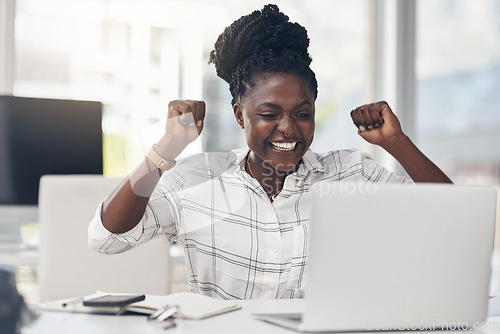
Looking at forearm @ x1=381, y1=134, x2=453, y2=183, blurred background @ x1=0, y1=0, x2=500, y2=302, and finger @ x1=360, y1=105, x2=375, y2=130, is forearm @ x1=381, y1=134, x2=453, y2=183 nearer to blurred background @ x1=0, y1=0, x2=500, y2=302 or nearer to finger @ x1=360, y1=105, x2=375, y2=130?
finger @ x1=360, y1=105, x2=375, y2=130

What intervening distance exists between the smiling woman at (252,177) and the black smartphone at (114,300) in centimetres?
22

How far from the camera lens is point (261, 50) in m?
1.41

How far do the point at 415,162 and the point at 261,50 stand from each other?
0.49 meters

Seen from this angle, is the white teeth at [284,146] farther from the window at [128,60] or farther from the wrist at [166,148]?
the window at [128,60]

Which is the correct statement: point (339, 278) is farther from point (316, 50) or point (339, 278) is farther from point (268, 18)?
point (316, 50)

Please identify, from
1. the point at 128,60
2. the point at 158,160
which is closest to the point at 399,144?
the point at 158,160

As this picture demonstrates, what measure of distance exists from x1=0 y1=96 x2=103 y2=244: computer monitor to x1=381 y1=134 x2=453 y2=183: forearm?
127 cm

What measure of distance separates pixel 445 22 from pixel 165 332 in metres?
2.67

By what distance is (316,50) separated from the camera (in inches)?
114

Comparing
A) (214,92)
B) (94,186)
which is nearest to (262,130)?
(94,186)

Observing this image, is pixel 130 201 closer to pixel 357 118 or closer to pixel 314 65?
pixel 357 118

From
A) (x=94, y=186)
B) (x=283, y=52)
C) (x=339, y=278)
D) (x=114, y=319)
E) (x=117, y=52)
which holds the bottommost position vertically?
(x=114, y=319)

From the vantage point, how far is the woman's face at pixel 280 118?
133 cm

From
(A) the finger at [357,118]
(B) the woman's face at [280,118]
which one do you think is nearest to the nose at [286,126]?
(B) the woman's face at [280,118]
